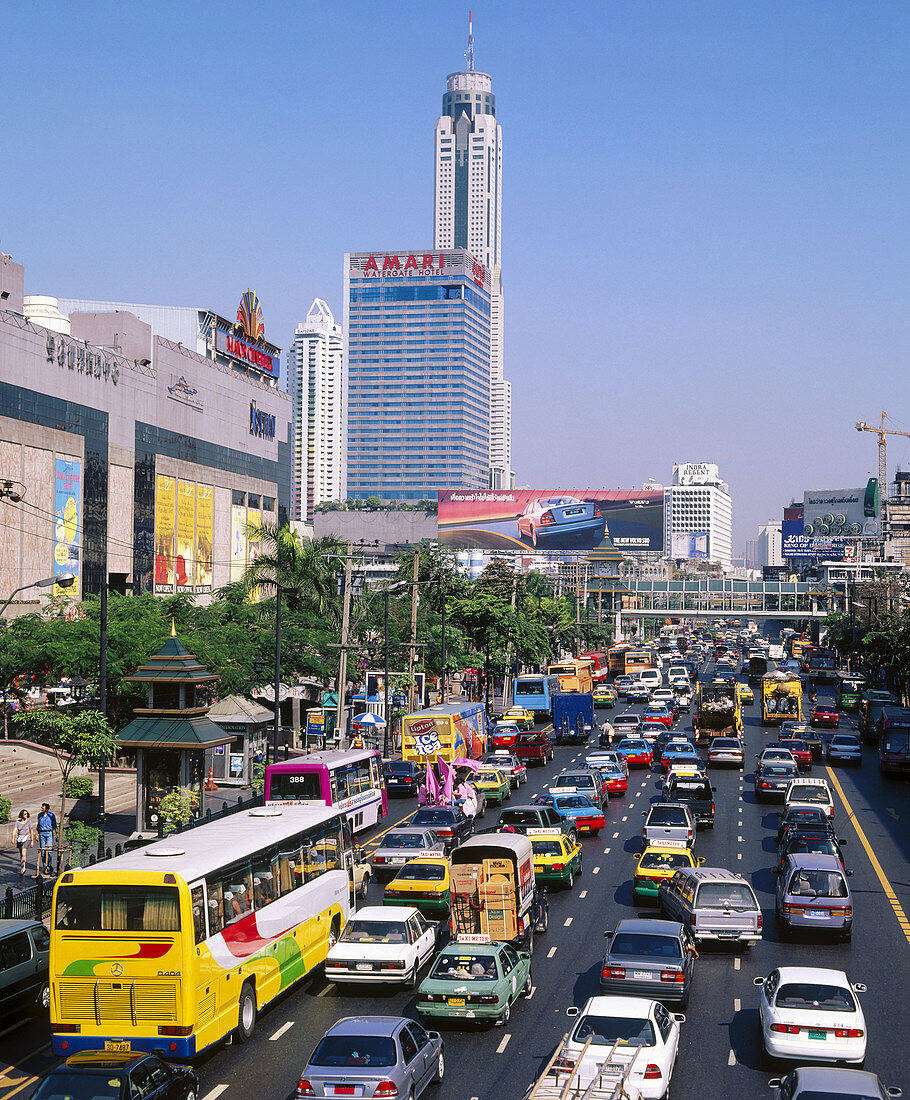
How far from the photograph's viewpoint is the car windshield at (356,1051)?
16016mm

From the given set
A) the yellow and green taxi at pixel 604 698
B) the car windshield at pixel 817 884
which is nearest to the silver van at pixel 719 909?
the car windshield at pixel 817 884

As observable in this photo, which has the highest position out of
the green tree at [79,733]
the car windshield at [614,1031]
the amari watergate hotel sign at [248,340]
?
the amari watergate hotel sign at [248,340]

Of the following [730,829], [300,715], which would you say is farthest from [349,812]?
[300,715]

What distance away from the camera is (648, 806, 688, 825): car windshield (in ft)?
117

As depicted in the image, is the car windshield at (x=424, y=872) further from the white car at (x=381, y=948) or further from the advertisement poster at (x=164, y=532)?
the advertisement poster at (x=164, y=532)

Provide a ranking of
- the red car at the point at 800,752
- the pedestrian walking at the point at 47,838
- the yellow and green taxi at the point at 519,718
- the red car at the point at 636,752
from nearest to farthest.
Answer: the pedestrian walking at the point at 47,838 < the red car at the point at 800,752 < the red car at the point at 636,752 < the yellow and green taxi at the point at 519,718

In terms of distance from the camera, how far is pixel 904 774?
53.4 metres

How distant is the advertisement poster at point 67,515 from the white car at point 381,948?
62470 millimetres

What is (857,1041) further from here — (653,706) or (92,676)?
(653,706)

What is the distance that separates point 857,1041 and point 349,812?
72.6 ft

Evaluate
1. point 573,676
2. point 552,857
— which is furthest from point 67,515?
point 552,857

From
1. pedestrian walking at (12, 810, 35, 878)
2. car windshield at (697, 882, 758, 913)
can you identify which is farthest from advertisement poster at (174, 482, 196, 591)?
car windshield at (697, 882, 758, 913)

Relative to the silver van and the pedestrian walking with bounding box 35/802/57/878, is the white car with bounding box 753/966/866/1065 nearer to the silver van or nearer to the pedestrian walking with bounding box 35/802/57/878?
the silver van

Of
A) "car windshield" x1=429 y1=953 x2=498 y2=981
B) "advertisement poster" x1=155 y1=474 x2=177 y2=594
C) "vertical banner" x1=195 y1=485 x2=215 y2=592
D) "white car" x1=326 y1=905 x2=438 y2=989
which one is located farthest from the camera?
"vertical banner" x1=195 y1=485 x2=215 y2=592
